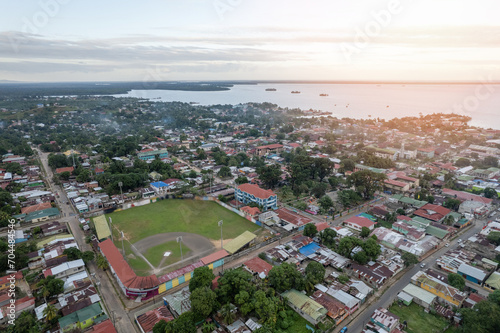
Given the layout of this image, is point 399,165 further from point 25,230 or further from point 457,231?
point 25,230

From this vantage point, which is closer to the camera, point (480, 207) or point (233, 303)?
point (233, 303)

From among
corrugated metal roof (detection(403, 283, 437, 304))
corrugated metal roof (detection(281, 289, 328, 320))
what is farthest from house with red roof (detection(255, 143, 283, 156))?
corrugated metal roof (detection(403, 283, 437, 304))

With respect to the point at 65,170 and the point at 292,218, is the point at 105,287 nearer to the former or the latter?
the point at 292,218

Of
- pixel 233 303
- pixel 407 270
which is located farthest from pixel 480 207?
pixel 233 303

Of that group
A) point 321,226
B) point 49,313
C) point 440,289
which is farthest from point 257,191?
point 49,313

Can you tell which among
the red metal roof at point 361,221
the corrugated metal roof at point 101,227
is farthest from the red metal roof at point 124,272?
the red metal roof at point 361,221
